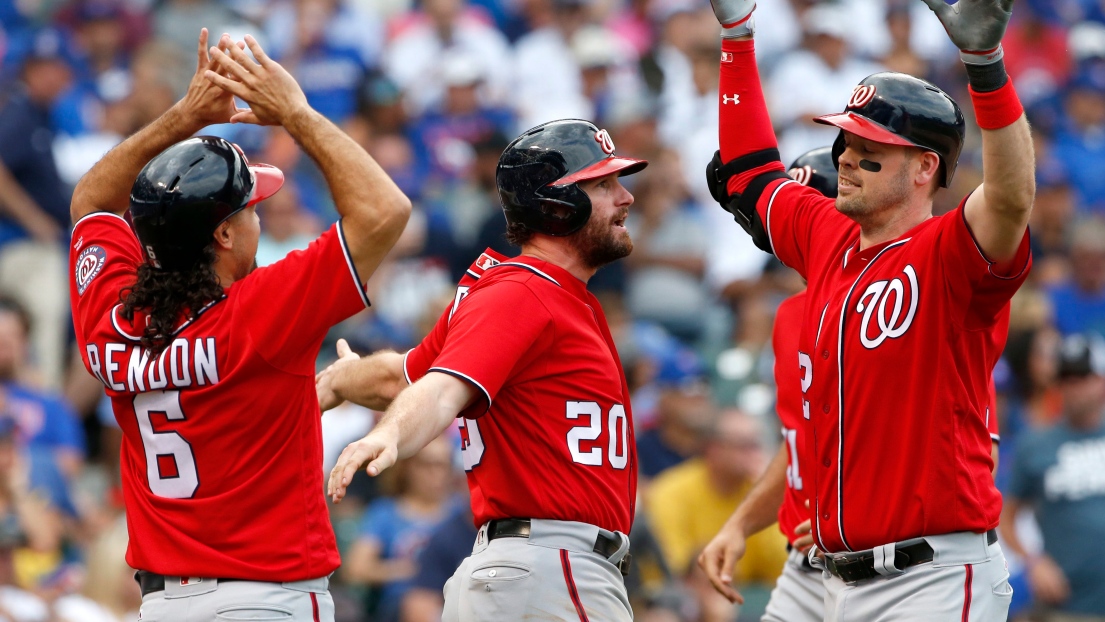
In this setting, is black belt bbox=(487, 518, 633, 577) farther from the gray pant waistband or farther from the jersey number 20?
the jersey number 20

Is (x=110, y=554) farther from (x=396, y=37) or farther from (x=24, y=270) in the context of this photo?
(x=396, y=37)

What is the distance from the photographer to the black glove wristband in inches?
162

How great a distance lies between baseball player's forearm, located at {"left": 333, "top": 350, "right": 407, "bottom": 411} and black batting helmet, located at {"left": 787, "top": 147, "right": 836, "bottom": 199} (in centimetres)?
189

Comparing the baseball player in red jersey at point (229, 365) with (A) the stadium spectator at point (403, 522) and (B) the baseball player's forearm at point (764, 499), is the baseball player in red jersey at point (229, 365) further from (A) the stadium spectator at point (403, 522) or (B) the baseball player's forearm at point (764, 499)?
(A) the stadium spectator at point (403, 522)

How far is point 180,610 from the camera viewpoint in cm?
450

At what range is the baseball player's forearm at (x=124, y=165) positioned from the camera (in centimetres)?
500

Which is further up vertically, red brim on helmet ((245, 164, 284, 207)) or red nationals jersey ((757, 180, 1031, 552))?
red brim on helmet ((245, 164, 284, 207))

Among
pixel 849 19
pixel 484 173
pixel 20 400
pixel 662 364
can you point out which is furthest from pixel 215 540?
pixel 849 19

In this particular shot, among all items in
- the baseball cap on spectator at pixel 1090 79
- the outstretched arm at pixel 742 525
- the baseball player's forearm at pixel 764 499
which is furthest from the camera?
the baseball cap on spectator at pixel 1090 79

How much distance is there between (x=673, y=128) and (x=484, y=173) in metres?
2.37

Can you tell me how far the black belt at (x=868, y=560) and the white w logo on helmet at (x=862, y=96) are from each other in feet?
4.72

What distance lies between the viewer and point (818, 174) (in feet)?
19.4

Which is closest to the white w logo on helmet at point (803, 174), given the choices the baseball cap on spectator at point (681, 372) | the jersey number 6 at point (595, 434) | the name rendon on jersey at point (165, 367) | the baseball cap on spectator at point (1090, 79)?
the jersey number 6 at point (595, 434)

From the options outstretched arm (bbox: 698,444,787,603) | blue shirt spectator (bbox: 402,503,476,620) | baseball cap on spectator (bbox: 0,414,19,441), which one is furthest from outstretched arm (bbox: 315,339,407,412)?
baseball cap on spectator (bbox: 0,414,19,441)
